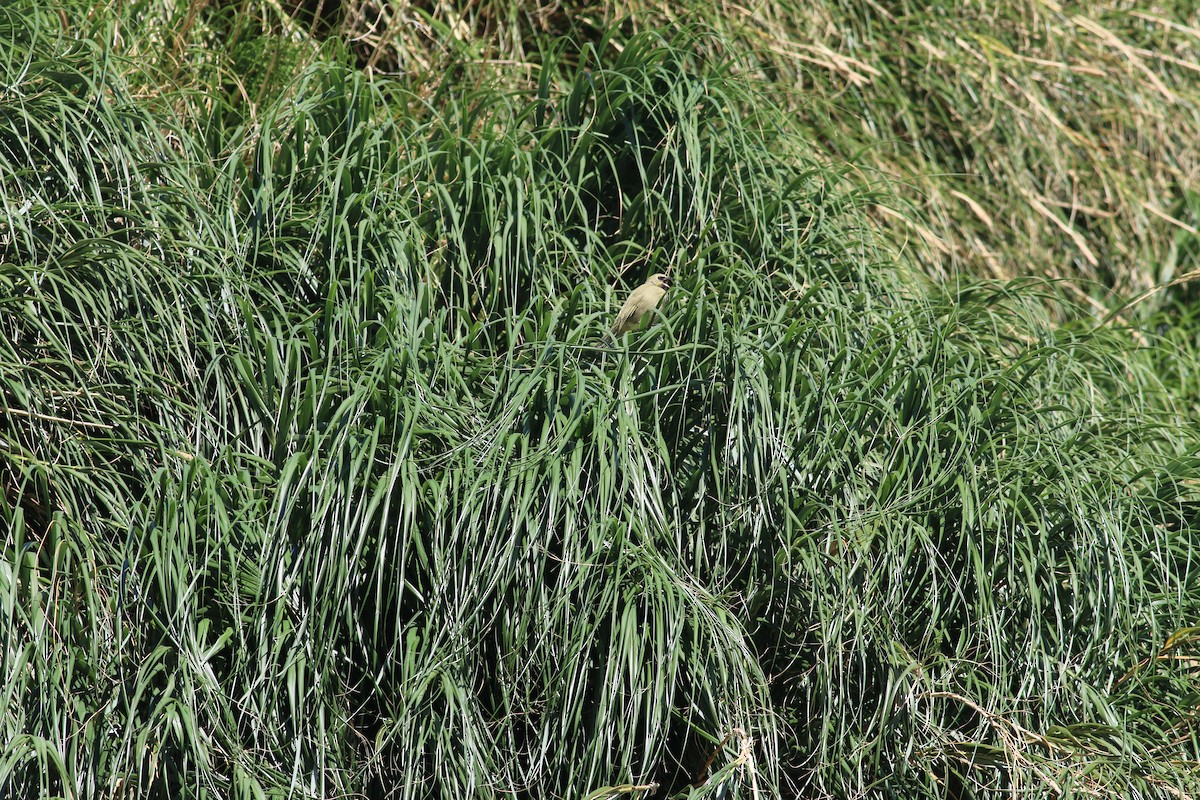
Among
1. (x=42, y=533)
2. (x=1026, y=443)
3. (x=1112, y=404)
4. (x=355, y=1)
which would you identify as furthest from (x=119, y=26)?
(x=1112, y=404)

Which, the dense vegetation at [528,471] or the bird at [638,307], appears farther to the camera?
the bird at [638,307]

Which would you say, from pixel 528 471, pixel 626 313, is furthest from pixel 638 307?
pixel 528 471

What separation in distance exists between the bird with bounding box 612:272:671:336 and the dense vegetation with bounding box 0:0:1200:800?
0.25 feet

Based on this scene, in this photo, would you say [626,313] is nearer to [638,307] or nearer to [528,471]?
[638,307]

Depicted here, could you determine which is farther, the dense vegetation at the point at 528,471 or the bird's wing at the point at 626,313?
the bird's wing at the point at 626,313

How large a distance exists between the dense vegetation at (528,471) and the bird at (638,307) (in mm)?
76

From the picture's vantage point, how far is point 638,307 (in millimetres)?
2557

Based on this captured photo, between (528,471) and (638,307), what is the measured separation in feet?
1.71

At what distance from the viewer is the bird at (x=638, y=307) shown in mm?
2553

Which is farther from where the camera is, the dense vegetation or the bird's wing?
the bird's wing

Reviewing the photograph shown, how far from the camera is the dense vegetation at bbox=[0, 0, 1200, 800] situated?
6.99 ft

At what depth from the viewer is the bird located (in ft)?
8.38

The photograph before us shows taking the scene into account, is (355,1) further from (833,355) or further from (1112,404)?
(1112,404)

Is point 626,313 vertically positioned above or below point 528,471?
above
